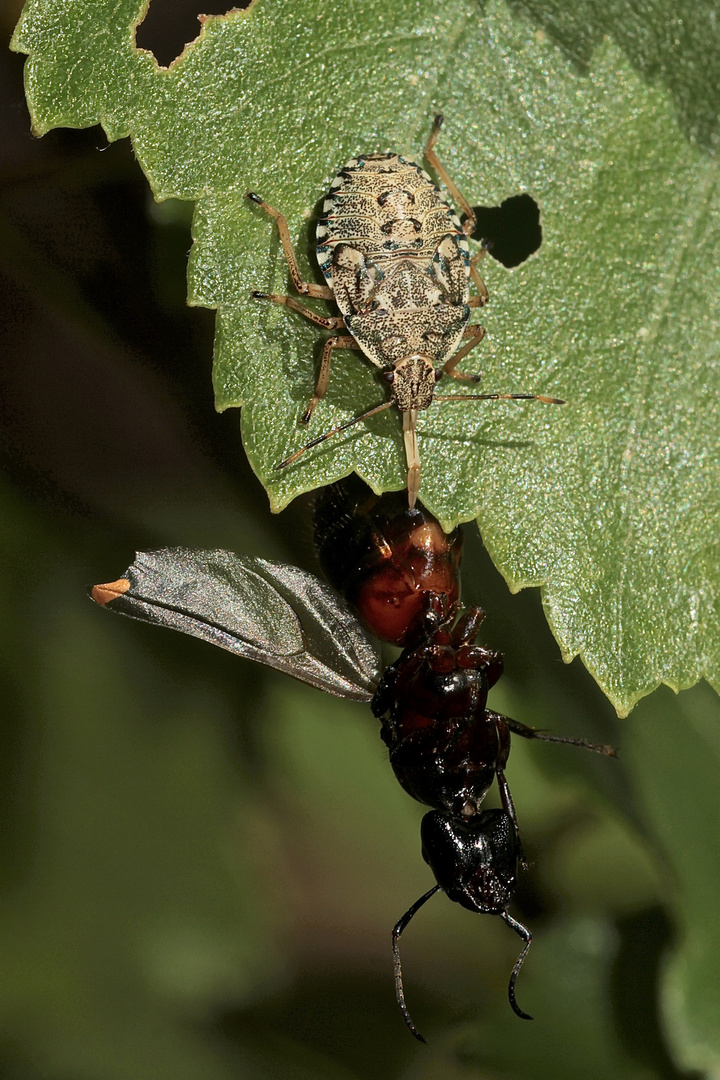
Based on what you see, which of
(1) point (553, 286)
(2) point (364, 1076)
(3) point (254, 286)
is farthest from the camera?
(2) point (364, 1076)

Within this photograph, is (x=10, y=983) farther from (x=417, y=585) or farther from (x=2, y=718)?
(x=417, y=585)

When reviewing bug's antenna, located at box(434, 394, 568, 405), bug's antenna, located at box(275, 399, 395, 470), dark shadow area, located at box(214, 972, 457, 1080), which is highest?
bug's antenna, located at box(275, 399, 395, 470)

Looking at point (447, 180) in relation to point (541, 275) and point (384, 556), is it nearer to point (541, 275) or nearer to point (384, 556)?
point (541, 275)

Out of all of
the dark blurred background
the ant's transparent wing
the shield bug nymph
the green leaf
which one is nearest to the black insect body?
the ant's transparent wing

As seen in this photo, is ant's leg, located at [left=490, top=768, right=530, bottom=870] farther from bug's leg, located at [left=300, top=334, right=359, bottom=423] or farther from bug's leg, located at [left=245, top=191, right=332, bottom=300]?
bug's leg, located at [left=245, top=191, right=332, bottom=300]

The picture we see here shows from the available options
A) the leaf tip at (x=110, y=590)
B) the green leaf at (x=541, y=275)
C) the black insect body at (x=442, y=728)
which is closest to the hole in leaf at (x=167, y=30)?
the green leaf at (x=541, y=275)

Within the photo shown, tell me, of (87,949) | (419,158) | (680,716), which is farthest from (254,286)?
(87,949)
